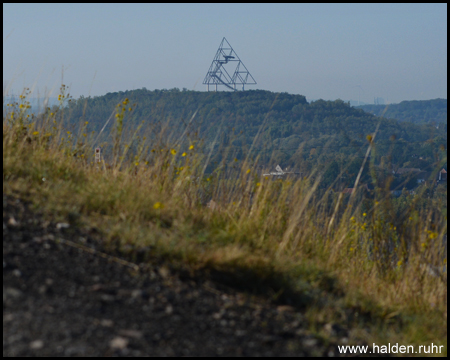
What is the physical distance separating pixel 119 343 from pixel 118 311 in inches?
9.7

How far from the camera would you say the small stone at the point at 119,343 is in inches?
72.1

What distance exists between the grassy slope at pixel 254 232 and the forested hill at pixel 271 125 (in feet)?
1.63

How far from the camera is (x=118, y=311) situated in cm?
209

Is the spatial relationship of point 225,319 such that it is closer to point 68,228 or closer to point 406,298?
point 68,228

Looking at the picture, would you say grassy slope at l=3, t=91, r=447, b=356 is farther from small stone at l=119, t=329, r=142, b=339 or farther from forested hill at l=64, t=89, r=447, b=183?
small stone at l=119, t=329, r=142, b=339

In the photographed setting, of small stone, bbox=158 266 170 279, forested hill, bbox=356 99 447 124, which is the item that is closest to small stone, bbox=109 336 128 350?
small stone, bbox=158 266 170 279

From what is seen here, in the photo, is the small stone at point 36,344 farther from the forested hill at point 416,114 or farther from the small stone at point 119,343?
the forested hill at point 416,114

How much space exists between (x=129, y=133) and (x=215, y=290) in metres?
2.53

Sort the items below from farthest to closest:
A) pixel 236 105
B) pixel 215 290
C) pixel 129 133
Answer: pixel 236 105 < pixel 129 133 < pixel 215 290

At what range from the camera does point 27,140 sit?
4316 mm

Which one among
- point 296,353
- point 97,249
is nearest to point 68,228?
point 97,249

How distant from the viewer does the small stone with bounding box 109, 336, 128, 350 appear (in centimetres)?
183

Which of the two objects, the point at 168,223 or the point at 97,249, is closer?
the point at 97,249

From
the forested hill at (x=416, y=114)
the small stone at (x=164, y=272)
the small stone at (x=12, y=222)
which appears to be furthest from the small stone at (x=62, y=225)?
the forested hill at (x=416, y=114)
